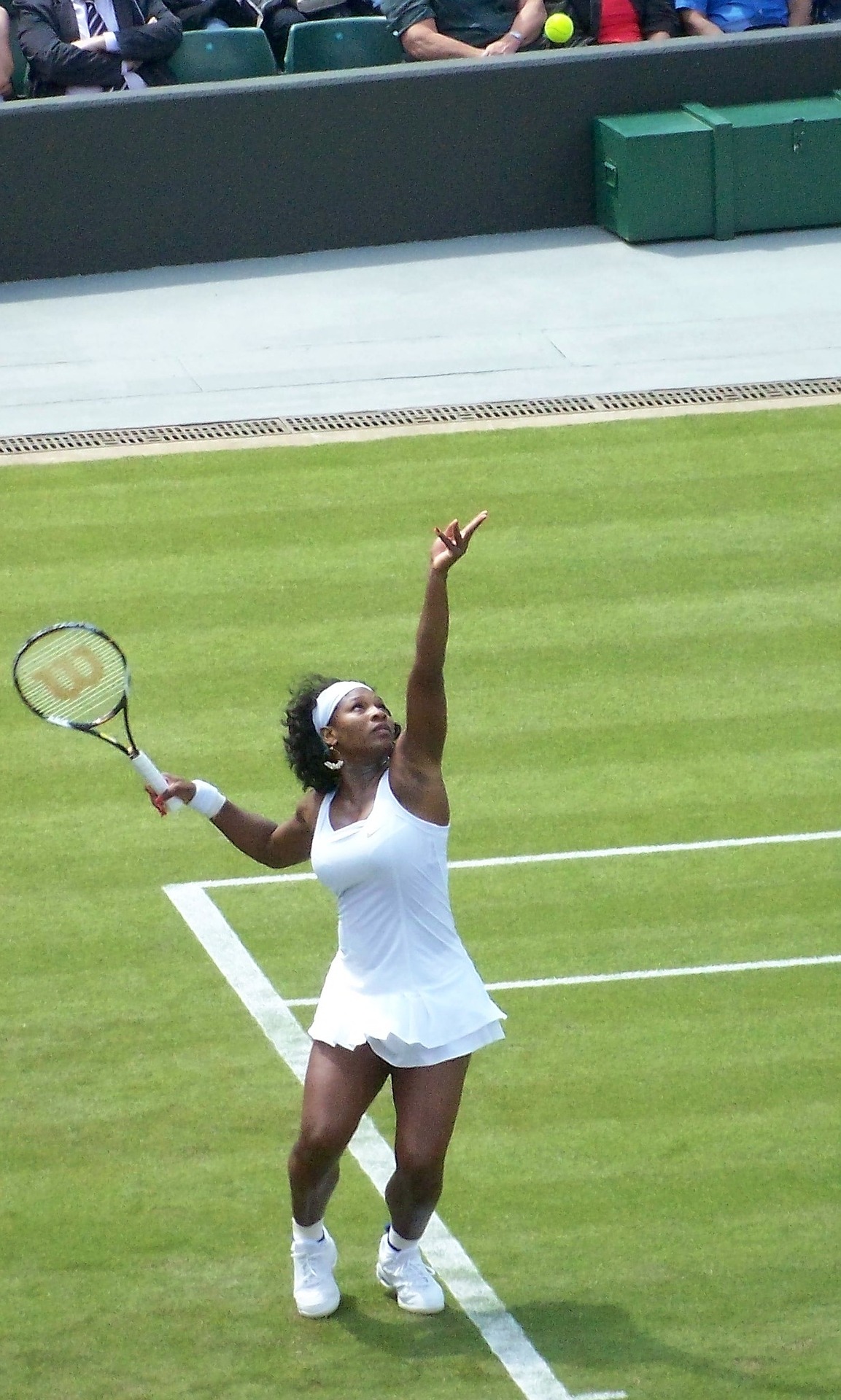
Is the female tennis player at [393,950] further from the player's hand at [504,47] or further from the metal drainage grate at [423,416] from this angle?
the player's hand at [504,47]

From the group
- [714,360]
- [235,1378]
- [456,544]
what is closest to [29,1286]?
[235,1378]

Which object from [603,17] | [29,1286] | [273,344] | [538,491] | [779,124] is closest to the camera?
[29,1286]

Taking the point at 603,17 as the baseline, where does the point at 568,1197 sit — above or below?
below

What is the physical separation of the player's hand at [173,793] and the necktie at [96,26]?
12.2 meters

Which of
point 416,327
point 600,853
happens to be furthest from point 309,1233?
point 416,327

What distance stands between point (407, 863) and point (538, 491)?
738cm

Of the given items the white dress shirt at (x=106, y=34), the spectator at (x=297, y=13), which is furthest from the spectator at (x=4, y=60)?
the spectator at (x=297, y=13)

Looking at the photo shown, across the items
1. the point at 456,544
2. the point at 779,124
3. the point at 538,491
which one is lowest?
the point at 538,491

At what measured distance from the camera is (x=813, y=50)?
17.7 m

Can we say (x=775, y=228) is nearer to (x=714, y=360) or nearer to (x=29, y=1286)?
(x=714, y=360)

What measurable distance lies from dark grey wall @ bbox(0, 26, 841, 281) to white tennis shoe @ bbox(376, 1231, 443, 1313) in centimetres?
1215

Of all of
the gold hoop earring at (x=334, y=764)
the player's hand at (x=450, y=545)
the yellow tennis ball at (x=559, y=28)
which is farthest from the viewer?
the yellow tennis ball at (x=559, y=28)

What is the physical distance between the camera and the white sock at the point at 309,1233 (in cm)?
A: 614

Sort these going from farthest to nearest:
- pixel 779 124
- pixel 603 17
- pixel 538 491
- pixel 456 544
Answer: pixel 603 17
pixel 779 124
pixel 538 491
pixel 456 544
